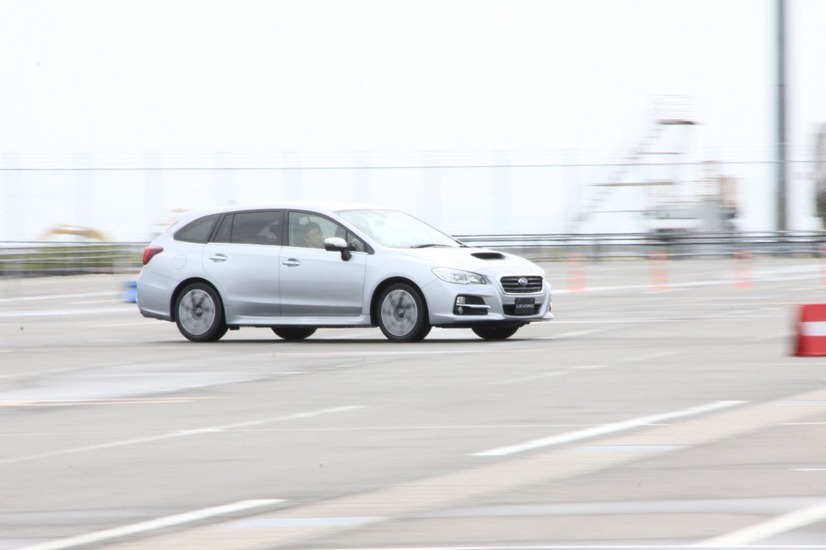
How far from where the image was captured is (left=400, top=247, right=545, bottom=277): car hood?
1584 cm

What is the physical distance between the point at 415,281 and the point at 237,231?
247cm

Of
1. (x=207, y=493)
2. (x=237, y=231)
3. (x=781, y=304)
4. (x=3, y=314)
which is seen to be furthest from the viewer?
(x=3, y=314)

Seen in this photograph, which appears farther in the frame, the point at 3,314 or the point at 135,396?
the point at 3,314

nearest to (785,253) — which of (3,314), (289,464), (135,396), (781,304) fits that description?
(781,304)

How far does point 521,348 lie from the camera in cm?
1533

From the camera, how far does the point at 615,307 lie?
900 inches

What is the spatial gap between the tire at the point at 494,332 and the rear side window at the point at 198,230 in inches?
124

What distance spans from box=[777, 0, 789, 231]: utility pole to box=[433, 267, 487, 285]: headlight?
95.2 feet

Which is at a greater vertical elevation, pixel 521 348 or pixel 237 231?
pixel 237 231

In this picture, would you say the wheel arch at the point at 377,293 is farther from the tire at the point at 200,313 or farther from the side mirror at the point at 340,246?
the tire at the point at 200,313

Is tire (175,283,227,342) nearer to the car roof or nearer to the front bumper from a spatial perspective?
the car roof

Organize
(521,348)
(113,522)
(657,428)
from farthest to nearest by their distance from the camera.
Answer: (521,348), (657,428), (113,522)

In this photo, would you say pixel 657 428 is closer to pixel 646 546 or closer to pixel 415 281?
pixel 646 546

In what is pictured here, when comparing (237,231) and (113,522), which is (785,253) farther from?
(113,522)
